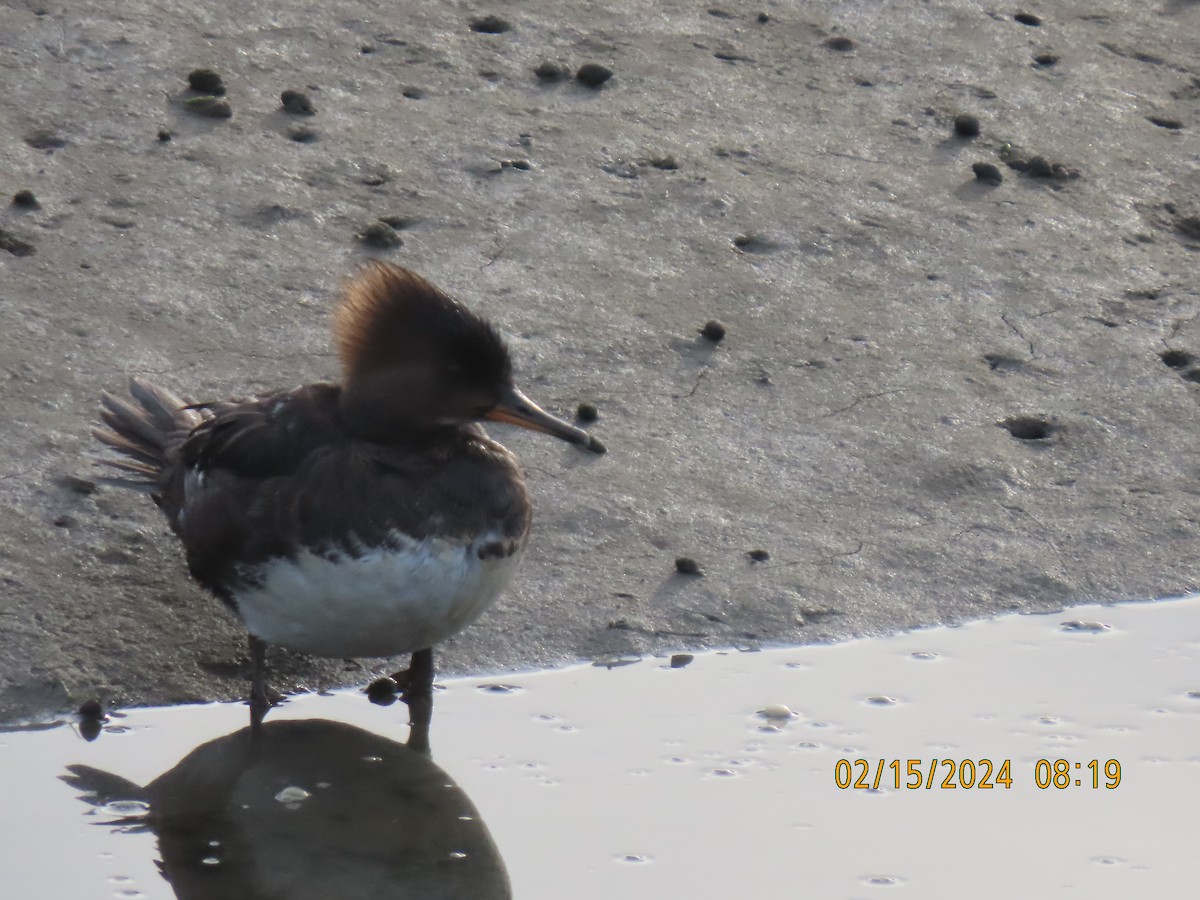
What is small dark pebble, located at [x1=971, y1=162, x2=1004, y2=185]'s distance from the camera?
24.2 feet

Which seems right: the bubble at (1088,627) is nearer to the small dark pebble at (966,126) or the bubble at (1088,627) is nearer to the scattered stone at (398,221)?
the scattered stone at (398,221)

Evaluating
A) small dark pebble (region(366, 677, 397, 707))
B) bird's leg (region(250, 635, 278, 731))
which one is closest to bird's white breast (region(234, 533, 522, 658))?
bird's leg (region(250, 635, 278, 731))

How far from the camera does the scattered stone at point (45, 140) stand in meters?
6.98

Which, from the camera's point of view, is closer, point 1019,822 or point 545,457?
point 1019,822

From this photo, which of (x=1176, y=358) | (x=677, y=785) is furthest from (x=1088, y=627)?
(x=1176, y=358)

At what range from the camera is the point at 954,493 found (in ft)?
18.5

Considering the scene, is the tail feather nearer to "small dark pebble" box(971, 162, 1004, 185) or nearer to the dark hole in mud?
the dark hole in mud

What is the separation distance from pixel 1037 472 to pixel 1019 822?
5.85 ft

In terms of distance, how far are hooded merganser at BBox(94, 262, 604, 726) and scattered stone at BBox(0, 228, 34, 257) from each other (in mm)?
1979

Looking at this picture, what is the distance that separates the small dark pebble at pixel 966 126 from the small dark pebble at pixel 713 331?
1.98 metres

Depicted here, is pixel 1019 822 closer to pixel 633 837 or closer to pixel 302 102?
pixel 633 837

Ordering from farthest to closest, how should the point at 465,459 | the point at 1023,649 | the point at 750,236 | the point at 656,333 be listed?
the point at 750,236, the point at 656,333, the point at 1023,649, the point at 465,459

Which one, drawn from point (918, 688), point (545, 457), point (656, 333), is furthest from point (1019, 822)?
point (656, 333)

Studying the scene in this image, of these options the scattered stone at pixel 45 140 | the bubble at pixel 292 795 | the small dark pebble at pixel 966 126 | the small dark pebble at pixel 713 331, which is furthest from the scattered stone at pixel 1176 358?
the scattered stone at pixel 45 140
